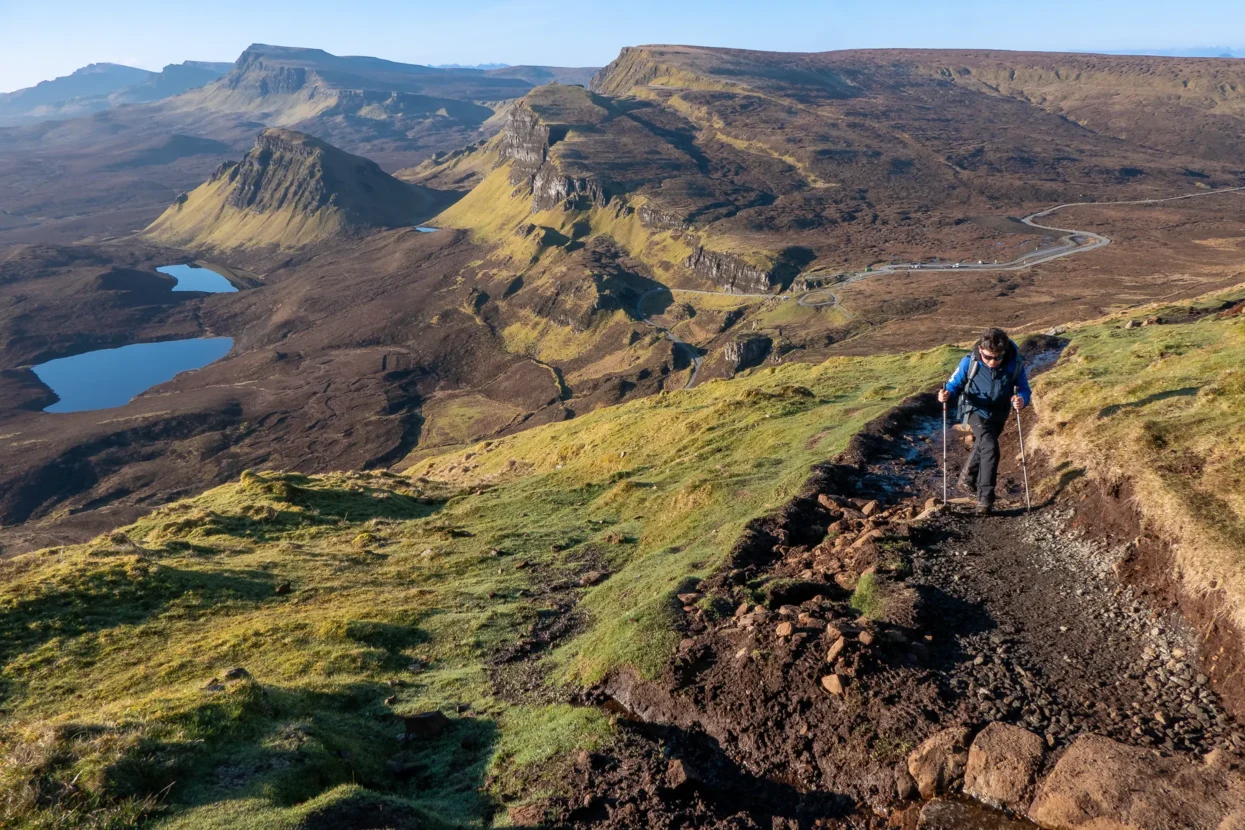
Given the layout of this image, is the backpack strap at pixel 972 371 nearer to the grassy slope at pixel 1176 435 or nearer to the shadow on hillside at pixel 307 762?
the grassy slope at pixel 1176 435

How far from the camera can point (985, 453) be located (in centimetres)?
1702

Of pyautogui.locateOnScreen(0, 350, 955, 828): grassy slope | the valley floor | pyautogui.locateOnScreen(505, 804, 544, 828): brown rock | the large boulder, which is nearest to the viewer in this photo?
the large boulder

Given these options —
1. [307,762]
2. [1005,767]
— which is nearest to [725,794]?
[1005,767]

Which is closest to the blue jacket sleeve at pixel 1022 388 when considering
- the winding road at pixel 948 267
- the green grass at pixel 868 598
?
the green grass at pixel 868 598

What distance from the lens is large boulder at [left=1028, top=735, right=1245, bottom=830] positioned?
8555mm

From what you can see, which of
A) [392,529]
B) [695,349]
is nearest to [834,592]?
[392,529]

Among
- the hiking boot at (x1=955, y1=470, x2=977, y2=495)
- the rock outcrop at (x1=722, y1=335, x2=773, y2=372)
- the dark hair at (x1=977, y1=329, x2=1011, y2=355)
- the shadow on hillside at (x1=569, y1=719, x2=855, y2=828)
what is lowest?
the rock outcrop at (x1=722, y1=335, x2=773, y2=372)

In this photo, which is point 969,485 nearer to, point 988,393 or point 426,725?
point 988,393

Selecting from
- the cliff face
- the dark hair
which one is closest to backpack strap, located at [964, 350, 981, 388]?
the dark hair

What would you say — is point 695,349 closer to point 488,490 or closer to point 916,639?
point 488,490

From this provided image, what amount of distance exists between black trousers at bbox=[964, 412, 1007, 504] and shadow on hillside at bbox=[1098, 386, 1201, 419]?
484 cm

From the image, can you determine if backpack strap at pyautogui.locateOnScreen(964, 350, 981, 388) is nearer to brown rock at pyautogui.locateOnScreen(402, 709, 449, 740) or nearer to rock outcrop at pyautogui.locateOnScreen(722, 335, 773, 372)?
brown rock at pyautogui.locateOnScreen(402, 709, 449, 740)

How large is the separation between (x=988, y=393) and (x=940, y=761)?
9163mm

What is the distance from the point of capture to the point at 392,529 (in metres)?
34.2
